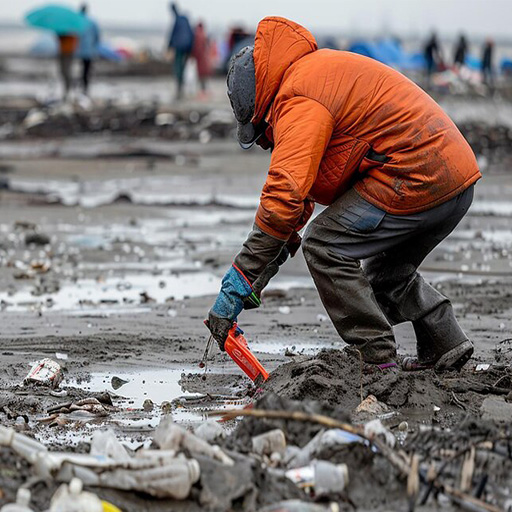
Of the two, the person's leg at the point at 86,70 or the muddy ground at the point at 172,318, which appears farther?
the person's leg at the point at 86,70

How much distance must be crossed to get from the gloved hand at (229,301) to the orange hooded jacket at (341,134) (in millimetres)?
288

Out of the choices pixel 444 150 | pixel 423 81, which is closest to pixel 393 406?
pixel 444 150

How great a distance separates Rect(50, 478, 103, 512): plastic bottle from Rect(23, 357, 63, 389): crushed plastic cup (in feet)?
7.58

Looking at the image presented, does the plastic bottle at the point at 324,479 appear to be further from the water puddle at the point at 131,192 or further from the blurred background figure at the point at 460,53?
the blurred background figure at the point at 460,53

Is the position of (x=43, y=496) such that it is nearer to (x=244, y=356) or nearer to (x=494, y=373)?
(x=244, y=356)

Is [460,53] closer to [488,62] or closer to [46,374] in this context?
[488,62]

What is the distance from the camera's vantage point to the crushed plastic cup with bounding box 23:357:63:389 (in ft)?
19.5

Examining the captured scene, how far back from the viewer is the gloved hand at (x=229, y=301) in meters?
5.43

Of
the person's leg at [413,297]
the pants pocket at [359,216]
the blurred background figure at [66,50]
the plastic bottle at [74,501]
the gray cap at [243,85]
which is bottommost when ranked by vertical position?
the blurred background figure at [66,50]

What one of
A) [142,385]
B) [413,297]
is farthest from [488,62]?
[142,385]

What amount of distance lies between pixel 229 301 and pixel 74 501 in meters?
1.98

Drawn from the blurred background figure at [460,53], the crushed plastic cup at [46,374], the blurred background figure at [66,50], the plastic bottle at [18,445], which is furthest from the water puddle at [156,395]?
the blurred background figure at [460,53]

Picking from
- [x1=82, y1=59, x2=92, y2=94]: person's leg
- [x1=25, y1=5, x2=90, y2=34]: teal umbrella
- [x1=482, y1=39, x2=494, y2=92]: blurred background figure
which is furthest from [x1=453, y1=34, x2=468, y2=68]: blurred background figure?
[x1=25, y1=5, x2=90, y2=34]: teal umbrella

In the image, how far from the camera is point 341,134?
17.6 feet
